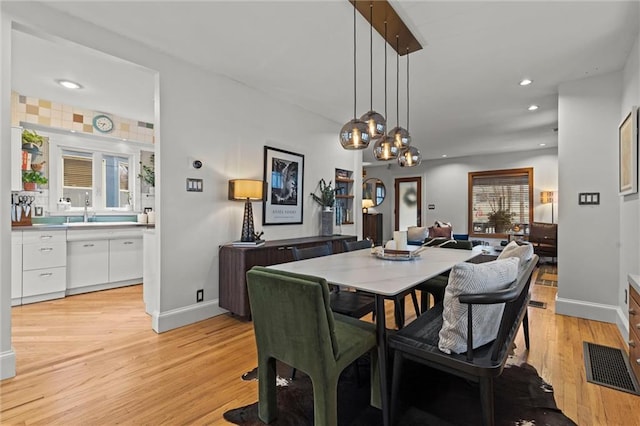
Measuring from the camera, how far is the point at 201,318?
3.23 m

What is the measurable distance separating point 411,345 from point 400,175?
848 centimetres

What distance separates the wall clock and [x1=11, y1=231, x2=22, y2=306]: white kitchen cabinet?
75.1 inches

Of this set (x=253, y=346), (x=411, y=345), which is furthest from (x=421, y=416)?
(x=253, y=346)

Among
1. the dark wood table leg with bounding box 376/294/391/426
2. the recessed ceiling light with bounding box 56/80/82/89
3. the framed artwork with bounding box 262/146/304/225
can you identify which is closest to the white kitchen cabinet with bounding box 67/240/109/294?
the recessed ceiling light with bounding box 56/80/82/89

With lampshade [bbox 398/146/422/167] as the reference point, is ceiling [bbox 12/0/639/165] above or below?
above

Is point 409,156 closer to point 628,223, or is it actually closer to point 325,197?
point 325,197

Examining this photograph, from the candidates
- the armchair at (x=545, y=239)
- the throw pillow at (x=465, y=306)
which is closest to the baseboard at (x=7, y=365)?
the throw pillow at (x=465, y=306)

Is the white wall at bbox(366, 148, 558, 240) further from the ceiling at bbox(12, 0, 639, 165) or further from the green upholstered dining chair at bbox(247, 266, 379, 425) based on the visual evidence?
the green upholstered dining chair at bbox(247, 266, 379, 425)

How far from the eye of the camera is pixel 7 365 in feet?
6.86

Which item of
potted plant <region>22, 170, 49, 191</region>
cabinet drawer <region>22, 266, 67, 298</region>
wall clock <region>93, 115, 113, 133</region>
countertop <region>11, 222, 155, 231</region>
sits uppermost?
wall clock <region>93, 115, 113, 133</region>

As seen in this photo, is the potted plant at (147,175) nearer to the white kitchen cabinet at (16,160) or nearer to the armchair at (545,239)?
the white kitchen cabinet at (16,160)

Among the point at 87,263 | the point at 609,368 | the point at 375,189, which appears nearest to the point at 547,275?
the point at 609,368

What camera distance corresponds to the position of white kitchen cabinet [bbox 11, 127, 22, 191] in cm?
341

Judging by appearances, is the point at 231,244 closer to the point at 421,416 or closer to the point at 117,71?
the point at 117,71
